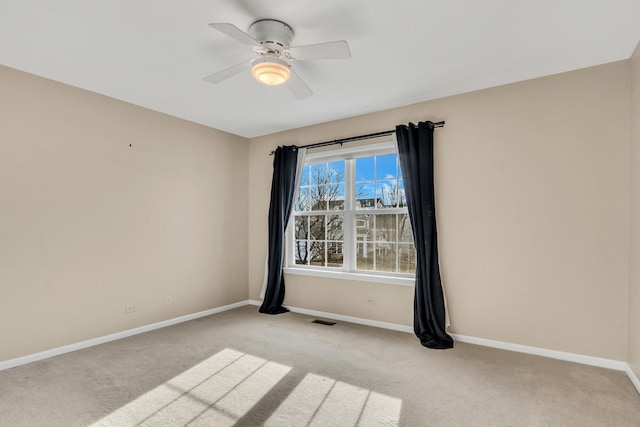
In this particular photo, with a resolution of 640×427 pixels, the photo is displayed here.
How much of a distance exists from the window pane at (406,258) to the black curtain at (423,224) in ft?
0.95

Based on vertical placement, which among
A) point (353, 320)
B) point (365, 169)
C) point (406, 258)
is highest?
point (365, 169)

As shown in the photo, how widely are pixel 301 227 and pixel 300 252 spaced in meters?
0.37

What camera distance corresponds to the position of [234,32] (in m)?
2.03

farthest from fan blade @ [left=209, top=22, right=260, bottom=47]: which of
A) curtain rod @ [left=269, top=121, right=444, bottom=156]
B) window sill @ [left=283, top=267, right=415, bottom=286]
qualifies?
window sill @ [left=283, top=267, right=415, bottom=286]

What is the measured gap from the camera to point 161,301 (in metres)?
4.10

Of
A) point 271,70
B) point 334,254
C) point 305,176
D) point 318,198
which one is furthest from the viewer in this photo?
point 305,176

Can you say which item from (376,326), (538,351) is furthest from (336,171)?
(538,351)

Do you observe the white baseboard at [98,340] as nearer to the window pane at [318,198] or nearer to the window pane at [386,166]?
the window pane at [318,198]

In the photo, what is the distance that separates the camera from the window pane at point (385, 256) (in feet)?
13.4

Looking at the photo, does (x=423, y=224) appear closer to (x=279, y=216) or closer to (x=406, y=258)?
(x=406, y=258)

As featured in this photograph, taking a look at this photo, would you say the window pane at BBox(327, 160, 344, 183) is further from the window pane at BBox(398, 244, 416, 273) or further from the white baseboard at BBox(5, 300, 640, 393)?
the white baseboard at BBox(5, 300, 640, 393)

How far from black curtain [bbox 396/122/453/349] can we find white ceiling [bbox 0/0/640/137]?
0.48m

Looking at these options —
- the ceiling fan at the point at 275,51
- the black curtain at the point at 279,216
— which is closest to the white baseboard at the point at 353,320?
the black curtain at the point at 279,216

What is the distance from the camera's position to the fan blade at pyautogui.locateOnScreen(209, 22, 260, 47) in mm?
1907
